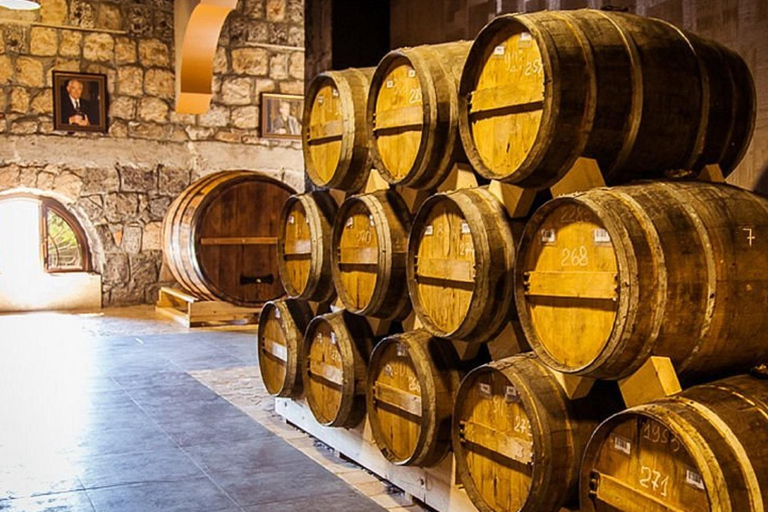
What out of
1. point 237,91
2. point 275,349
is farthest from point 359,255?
point 237,91

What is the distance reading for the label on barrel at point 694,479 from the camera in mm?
1959

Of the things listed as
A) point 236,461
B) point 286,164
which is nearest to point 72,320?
point 286,164

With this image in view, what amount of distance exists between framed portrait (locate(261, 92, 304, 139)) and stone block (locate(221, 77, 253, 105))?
0.16 meters

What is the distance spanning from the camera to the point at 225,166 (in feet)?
30.8

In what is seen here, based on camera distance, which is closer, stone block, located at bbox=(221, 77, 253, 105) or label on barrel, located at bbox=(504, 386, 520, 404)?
label on barrel, located at bbox=(504, 386, 520, 404)

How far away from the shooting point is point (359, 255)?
11.5ft

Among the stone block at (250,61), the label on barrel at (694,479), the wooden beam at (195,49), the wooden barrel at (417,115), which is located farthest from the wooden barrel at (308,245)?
the stone block at (250,61)

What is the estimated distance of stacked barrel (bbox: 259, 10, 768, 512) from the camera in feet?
7.05

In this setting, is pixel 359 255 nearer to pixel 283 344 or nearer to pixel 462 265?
pixel 462 265

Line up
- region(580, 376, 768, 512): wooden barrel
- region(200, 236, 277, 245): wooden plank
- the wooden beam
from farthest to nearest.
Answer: the wooden beam
region(200, 236, 277, 245): wooden plank
region(580, 376, 768, 512): wooden barrel

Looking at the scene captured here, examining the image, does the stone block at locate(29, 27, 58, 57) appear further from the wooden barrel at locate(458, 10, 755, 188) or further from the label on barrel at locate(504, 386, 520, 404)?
the label on barrel at locate(504, 386, 520, 404)

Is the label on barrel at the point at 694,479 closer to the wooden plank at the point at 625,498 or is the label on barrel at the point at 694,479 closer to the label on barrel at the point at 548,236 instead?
the wooden plank at the point at 625,498

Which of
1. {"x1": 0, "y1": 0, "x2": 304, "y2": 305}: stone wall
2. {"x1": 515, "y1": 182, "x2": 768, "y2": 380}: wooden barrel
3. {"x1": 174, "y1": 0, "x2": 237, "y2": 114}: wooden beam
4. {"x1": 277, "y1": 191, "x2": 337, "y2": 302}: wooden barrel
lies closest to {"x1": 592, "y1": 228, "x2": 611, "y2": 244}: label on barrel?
{"x1": 515, "y1": 182, "x2": 768, "y2": 380}: wooden barrel

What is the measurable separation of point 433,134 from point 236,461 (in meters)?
1.64
